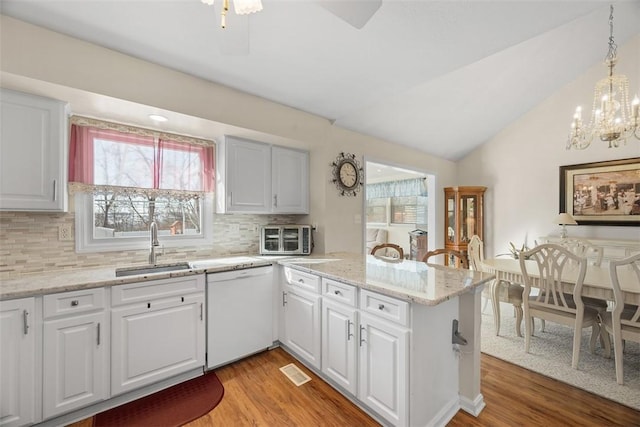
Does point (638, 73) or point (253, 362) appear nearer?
point (253, 362)

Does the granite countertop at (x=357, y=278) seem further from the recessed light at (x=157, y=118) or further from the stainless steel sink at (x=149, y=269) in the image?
the recessed light at (x=157, y=118)

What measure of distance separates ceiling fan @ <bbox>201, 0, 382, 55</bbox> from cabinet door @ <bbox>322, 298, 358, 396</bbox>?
1642 mm

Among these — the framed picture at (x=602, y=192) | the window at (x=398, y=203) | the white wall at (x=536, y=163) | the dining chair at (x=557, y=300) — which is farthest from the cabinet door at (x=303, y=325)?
the window at (x=398, y=203)

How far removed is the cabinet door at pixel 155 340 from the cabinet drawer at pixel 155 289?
0.14 ft

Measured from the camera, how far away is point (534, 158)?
14.8 feet

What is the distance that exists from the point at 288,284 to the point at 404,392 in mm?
1283

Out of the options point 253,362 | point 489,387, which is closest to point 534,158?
point 489,387

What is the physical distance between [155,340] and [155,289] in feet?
1.22

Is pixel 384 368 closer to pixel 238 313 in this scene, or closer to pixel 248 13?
pixel 238 313

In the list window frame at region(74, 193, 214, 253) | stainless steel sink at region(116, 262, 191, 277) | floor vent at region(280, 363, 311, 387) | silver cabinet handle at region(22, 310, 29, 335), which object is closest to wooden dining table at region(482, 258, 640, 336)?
floor vent at region(280, 363, 311, 387)

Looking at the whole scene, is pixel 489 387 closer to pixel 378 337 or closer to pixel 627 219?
pixel 378 337

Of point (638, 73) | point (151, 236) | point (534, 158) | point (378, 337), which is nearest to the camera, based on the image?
point (378, 337)

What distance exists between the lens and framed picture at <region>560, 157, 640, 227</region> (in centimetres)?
369

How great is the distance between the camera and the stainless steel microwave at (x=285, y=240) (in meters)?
2.94
